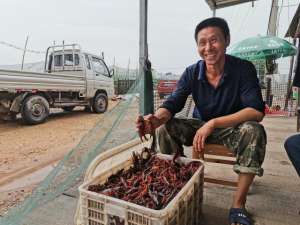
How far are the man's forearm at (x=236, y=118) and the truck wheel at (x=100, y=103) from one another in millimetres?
8040

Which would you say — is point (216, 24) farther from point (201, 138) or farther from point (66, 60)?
point (66, 60)

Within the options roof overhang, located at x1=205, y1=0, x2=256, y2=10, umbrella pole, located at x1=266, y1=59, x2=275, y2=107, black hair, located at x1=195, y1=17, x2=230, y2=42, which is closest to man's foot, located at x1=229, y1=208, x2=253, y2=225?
black hair, located at x1=195, y1=17, x2=230, y2=42

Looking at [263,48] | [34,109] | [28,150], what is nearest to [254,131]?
[28,150]

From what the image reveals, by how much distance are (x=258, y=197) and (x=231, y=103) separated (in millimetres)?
698

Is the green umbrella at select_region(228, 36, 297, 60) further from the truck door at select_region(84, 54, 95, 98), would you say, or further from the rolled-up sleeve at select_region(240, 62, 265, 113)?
the truck door at select_region(84, 54, 95, 98)

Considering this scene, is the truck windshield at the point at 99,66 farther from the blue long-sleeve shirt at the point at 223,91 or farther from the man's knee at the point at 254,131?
the man's knee at the point at 254,131

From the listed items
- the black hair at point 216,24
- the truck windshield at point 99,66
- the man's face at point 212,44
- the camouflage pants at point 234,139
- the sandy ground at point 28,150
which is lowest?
the sandy ground at point 28,150

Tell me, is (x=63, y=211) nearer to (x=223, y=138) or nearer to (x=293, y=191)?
(x=223, y=138)

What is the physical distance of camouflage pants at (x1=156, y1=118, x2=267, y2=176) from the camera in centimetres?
138

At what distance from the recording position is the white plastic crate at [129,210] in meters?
1.00

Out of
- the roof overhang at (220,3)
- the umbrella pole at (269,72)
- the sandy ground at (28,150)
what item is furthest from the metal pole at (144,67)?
the umbrella pole at (269,72)

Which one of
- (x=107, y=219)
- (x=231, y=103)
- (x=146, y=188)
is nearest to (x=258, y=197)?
(x=231, y=103)

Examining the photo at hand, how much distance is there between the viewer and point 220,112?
5.50ft

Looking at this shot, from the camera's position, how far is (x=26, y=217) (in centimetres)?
162
